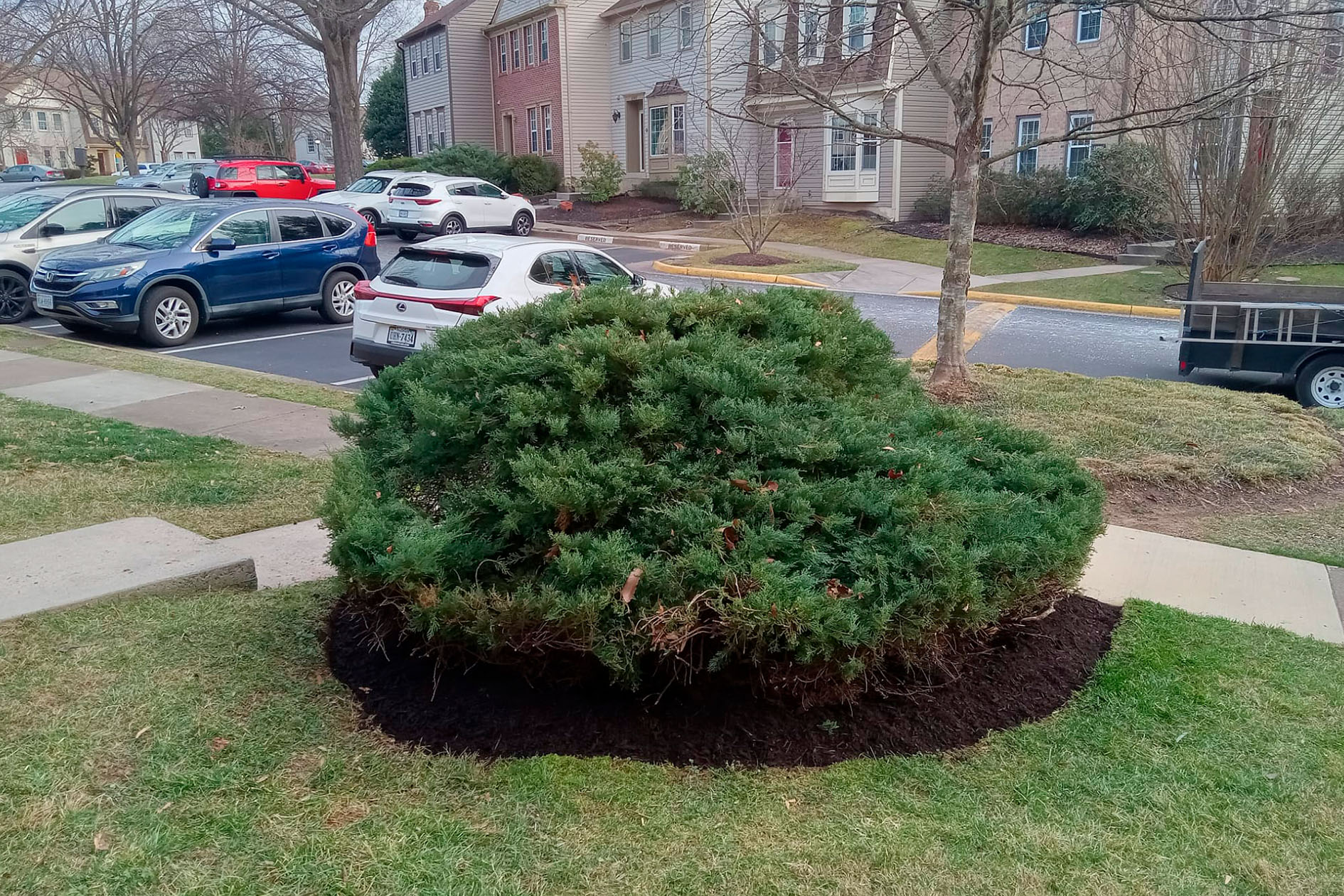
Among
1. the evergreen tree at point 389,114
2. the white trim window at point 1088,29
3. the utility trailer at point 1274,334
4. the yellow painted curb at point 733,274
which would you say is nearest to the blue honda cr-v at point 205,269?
the yellow painted curb at point 733,274

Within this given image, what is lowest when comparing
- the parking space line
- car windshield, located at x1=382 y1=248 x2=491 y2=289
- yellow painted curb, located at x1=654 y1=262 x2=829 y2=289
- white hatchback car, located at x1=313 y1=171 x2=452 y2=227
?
the parking space line

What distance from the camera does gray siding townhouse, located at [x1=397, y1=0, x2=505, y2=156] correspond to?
4372 centimetres

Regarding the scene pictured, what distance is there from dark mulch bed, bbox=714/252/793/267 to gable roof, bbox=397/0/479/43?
26.1 meters

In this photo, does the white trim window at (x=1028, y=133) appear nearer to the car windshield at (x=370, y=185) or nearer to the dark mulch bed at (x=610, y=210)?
the dark mulch bed at (x=610, y=210)

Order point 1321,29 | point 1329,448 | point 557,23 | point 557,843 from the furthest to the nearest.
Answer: point 557,23 < point 1329,448 < point 1321,29 < point 557,843

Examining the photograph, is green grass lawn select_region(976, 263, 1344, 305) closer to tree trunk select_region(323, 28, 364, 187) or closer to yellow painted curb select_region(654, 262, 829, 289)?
yellow painted curb select_region(654, 262, 829, 289)

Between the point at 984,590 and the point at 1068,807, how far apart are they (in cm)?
71

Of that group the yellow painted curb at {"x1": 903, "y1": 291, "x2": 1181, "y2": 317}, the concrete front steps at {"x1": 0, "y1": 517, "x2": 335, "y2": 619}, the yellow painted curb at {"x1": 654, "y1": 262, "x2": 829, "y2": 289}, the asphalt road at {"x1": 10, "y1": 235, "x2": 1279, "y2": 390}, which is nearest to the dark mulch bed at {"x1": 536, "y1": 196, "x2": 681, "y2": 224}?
the yellow painted curb at {"x1": 654, "y1": 262, "x2": 829, "y2": 289}

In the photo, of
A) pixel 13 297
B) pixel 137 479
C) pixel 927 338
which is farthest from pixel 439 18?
pixel 137 479

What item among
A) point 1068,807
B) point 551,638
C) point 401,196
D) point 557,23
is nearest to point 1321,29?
point 1068,807

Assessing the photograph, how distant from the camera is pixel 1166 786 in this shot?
10.7ft

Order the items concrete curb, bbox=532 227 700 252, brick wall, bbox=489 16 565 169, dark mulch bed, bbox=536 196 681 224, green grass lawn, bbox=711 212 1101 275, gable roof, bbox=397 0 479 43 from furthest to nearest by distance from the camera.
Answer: gable roof, bbox=397 0 479 43, brick wall, bbox=489 16 565 169, dark mulch bed, bbox=536 196 681 224, concrete curb, bbox=532 227 700 252, green grass lawn, bbox=711 212 1101 275

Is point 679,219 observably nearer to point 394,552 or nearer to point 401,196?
point 401,196

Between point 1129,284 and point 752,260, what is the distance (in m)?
7.29
